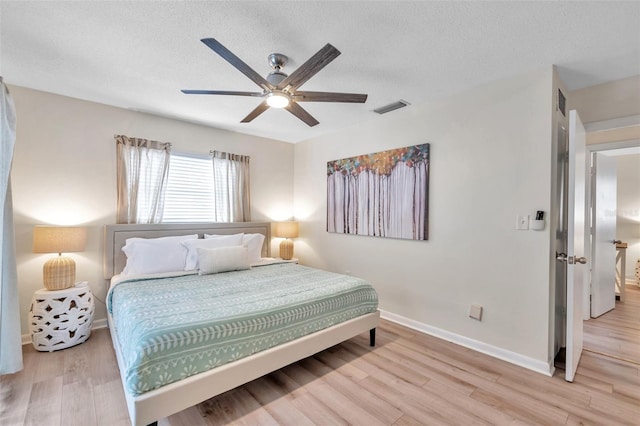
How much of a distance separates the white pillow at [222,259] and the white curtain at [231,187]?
98 centimetres

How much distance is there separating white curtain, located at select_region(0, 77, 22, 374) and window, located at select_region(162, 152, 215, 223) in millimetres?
1508

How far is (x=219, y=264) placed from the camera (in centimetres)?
318

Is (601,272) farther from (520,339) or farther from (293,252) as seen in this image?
(293,252)

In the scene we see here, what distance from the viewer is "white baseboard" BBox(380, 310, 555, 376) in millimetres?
2357

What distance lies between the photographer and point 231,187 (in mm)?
4238

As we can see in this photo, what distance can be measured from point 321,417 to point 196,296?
4.31ft

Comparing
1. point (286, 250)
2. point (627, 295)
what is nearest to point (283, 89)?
point (286, 250)

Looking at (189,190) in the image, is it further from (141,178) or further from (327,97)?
(327,97)

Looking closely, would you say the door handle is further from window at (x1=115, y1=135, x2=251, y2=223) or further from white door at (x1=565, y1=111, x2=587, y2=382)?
window at (x1=115, y1=135, x2=251, y2=223)

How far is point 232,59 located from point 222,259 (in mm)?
2175

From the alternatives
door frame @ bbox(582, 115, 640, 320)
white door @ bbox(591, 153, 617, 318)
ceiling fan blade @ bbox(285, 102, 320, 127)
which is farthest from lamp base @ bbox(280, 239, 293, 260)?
white door @ bbox(591, 153, 617, 318)

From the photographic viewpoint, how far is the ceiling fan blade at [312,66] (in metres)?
1.63

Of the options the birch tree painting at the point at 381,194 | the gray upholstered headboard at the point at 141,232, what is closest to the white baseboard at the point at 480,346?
the birch tree painting at the point at 381,194

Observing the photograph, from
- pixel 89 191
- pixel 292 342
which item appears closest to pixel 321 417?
pixel 292 342
